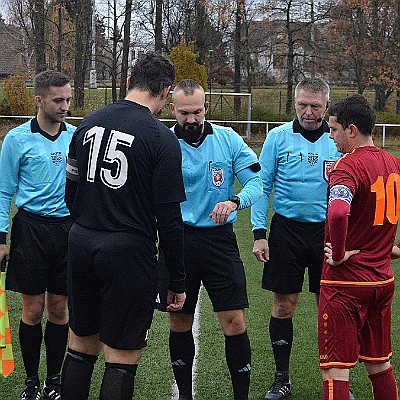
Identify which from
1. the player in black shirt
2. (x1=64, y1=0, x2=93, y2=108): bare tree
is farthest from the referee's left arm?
(x1=64, y1=0, x2=93, y2=108): bare tree

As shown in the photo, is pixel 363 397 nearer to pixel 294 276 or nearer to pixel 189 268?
pixel 294 276

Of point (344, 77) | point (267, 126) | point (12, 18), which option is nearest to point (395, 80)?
point (344, 77)

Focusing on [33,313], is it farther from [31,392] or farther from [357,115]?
[357,115]

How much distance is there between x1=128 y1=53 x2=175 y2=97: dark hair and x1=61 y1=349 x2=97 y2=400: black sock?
139 cm

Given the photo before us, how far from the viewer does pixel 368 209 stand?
378 cm

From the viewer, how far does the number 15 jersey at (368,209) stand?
375 cm

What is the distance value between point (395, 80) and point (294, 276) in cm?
3229

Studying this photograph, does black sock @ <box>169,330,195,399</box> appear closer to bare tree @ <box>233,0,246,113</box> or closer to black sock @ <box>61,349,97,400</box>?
black sock @ <box>61,349,97,400</box>

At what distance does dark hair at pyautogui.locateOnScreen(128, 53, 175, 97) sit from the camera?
11.8 feet


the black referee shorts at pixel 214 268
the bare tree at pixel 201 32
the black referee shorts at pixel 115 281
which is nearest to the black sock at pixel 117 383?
the black referee shorts at pixel 115 281

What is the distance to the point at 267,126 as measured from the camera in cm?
2716

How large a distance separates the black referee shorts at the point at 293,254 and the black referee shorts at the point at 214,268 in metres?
0.49

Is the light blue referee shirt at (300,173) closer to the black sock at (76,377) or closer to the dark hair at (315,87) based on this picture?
the dark hair at (315,87)

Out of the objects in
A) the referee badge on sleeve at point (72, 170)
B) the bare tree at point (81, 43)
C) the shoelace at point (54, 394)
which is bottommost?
the shoelace at point (54, 394)
